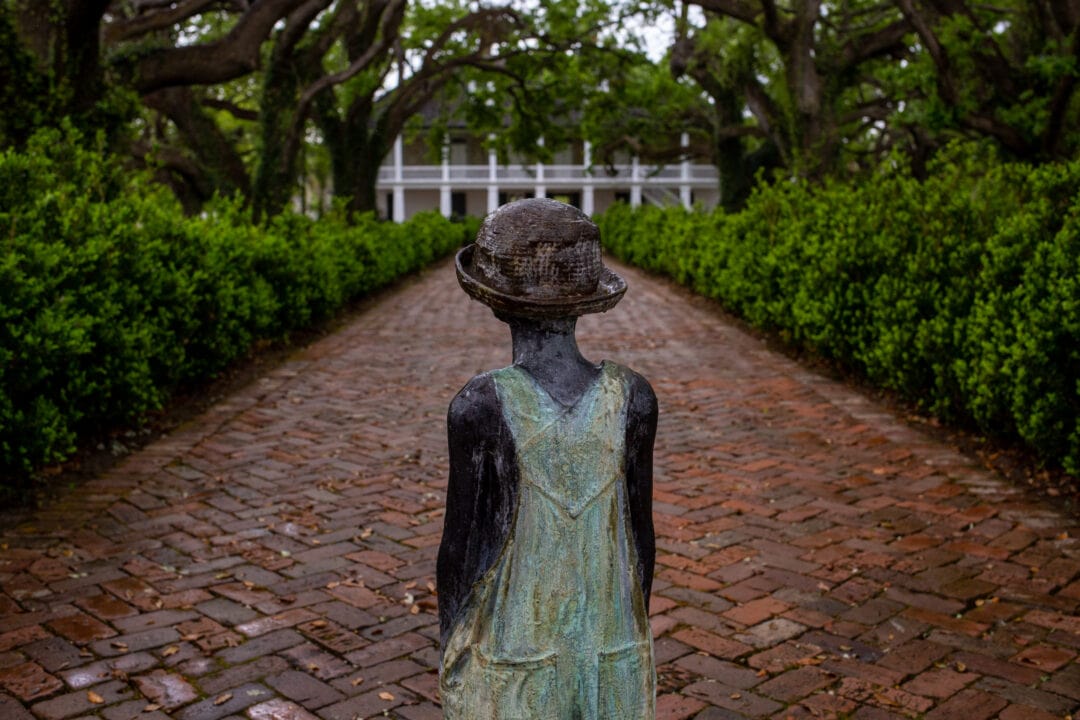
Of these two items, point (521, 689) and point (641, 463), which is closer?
point (521, 689)

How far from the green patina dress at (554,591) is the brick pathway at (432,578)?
1516 mm

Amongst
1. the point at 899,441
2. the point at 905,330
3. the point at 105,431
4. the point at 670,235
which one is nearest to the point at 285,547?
the point at 105,431

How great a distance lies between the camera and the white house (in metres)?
51.8

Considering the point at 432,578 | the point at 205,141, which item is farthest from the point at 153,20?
the point at 432,578

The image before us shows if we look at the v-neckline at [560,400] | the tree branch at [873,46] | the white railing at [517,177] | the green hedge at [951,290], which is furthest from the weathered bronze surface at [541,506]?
the white railing at [517,177]

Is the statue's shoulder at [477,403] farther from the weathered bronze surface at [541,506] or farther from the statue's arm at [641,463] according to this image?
the statue's arm at [641,463]

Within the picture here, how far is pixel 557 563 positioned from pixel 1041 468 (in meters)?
5.21

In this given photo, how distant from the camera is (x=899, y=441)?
7242 millimetres

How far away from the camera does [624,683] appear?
2059 mm

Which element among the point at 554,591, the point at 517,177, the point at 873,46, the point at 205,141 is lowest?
the point at 554,591

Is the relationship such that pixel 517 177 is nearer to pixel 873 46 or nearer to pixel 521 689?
pixel 873 46

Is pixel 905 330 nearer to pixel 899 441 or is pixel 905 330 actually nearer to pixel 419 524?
pixel 899 441

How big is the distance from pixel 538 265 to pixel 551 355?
19 cm

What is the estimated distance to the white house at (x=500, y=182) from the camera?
170 ft
